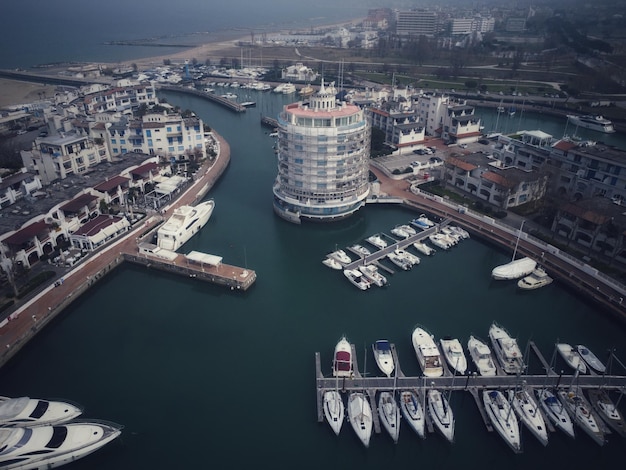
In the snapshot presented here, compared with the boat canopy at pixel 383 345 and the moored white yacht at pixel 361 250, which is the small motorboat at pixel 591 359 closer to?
the boat canopy at pixel 383 345

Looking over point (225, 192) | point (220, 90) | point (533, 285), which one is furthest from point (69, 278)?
point (220, 90)

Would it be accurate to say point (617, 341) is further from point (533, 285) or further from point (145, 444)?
point (145, 444)

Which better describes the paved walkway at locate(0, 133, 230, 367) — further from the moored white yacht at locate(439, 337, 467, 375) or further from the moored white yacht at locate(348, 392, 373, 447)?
the moored white yacht at locate(439, 337, 467, 375)

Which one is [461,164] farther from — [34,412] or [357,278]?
[34,412]

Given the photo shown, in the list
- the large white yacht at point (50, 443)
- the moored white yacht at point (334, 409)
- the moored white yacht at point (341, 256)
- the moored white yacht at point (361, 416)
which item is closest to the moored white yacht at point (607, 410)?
the moored white yacht at point (361, 416)

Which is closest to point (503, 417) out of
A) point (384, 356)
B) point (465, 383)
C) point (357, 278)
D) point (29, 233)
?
point (465, 383)

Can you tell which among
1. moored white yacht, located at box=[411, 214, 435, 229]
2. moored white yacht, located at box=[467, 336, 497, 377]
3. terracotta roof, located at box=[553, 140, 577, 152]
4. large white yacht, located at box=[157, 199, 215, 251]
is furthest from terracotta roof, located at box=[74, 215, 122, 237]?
terracotta roof, located at box=[553, 140, 577, 152]
